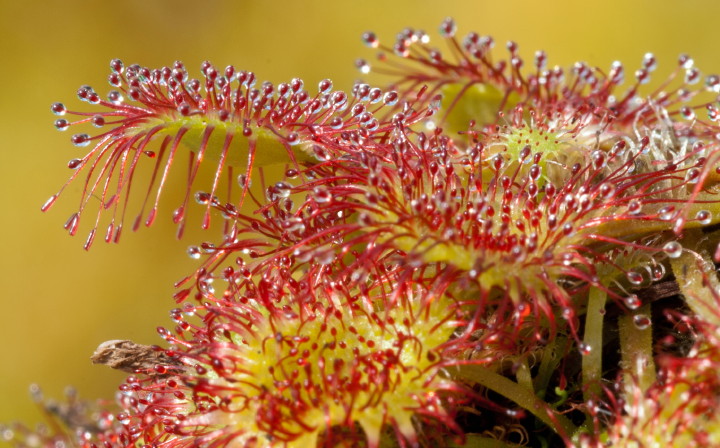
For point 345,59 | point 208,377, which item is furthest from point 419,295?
point 345,59

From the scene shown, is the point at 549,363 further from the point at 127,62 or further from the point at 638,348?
the point at 127,62

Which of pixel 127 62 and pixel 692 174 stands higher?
pixel 127 62

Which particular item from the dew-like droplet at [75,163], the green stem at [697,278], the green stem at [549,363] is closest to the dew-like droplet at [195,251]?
the dew-like droplet at [75,163]

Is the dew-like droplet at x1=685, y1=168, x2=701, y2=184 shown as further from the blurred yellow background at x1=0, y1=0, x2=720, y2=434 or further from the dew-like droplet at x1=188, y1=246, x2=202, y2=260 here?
the blurred yellow background at x1=0, y1=0, x2=720, y2=434

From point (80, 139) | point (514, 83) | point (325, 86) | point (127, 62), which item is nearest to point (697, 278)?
point (514, 83)

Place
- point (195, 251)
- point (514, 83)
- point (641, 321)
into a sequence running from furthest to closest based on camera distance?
1. point (514, 83)
2. point (195, 251)
3. point (641, 321)
